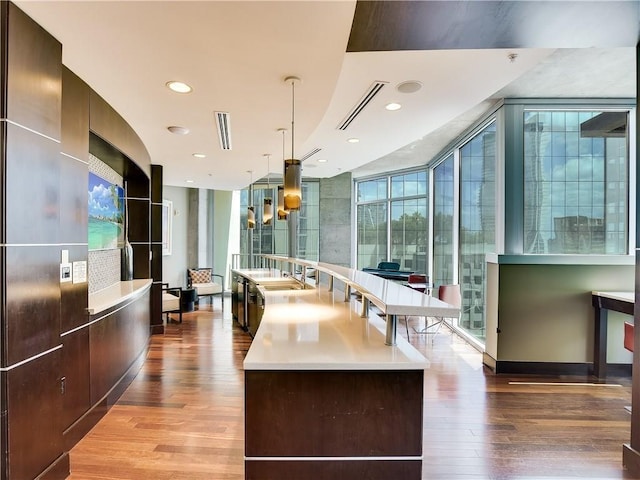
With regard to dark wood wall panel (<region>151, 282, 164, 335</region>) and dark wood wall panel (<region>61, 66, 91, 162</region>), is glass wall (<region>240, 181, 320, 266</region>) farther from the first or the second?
dark wood wall panel (<region>61, 66, 91, 162</region>)

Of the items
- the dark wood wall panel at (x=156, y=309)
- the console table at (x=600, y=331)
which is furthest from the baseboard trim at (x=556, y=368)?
the dark wood wall panel at (x=156, y=309)

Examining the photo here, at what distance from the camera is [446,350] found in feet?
16.7

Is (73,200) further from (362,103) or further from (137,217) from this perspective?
(137,217)

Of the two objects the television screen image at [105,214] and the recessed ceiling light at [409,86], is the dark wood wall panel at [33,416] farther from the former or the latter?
the recessed ceiling light at [409,86]

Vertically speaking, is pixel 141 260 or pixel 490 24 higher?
pixel 490 24

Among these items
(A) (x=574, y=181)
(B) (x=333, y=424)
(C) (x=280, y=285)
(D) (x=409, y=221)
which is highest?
(A) (x=574, y=181)

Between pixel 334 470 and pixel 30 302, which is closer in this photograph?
pixel 334 470

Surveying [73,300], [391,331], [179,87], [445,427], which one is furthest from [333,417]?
[179,87]

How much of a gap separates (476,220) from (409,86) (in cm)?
294

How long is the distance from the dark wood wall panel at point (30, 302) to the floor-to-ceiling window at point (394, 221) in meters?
Result: 6.93

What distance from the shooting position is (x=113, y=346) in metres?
3.50

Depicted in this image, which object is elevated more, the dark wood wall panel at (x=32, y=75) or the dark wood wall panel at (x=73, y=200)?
the dark wood wall panel at (x=32, y=75)

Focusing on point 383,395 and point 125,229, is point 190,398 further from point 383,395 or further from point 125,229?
point 125,229

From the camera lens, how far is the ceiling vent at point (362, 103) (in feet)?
10.9
